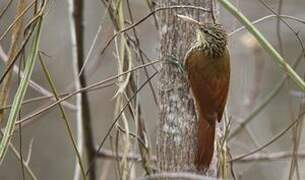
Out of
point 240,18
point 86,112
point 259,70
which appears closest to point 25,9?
point 240,18

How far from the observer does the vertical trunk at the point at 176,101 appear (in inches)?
106

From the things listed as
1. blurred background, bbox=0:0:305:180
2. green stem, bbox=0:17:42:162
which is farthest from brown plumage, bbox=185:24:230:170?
blurred background, bbox=0:0:305:180

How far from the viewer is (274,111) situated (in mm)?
6973

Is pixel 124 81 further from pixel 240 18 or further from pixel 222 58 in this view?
pixel 240 18

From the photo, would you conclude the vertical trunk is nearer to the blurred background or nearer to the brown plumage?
the brown plumage

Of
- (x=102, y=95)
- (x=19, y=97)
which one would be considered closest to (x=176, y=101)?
(x=19, y=97)

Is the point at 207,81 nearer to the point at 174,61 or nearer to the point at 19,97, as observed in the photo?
the point at 174,61

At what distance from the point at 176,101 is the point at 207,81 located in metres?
0.14

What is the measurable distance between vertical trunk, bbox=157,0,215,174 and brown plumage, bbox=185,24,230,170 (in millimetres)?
41

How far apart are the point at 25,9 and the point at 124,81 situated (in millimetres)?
527

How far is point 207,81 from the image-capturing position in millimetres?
2703

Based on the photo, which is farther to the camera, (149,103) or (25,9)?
(149,103)

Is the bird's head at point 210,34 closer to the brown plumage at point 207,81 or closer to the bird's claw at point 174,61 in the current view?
the brown plumage at point 207,81

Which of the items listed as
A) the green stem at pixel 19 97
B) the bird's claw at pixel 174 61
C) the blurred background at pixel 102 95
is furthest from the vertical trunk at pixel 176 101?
the blurred background at pixel 102 95
